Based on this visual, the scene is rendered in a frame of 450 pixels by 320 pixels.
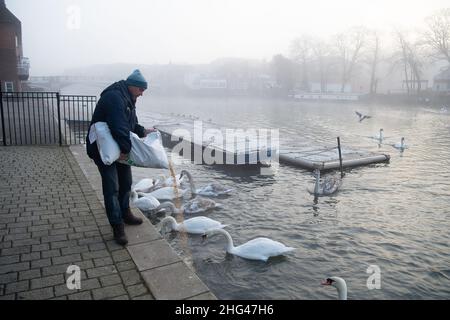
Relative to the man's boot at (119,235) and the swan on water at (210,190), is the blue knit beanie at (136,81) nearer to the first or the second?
the man's boot at (119,235)

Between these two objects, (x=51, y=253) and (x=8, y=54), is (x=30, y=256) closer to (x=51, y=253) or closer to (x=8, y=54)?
(x=51, y=253)

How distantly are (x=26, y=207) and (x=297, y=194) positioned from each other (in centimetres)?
762

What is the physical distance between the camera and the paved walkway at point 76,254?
3.81 m

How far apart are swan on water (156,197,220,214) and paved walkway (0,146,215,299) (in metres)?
2.42

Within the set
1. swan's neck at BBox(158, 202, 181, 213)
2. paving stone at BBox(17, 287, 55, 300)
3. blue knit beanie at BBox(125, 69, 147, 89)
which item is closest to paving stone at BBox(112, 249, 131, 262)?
paving stone at BBox(17, 287, 55, 300)

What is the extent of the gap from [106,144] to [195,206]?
17.1ft

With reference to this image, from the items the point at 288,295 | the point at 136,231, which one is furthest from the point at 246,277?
the point at 136,231

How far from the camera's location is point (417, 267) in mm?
6898

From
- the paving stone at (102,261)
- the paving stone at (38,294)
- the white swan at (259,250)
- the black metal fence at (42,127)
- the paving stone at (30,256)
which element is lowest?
the white swan at (259,250)

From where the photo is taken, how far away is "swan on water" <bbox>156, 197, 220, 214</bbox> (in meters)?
9.29

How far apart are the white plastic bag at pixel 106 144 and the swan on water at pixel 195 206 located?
4748 millimetres

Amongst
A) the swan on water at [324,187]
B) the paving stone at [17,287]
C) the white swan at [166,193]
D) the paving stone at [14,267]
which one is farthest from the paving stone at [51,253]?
the swan on water at [324,187]
